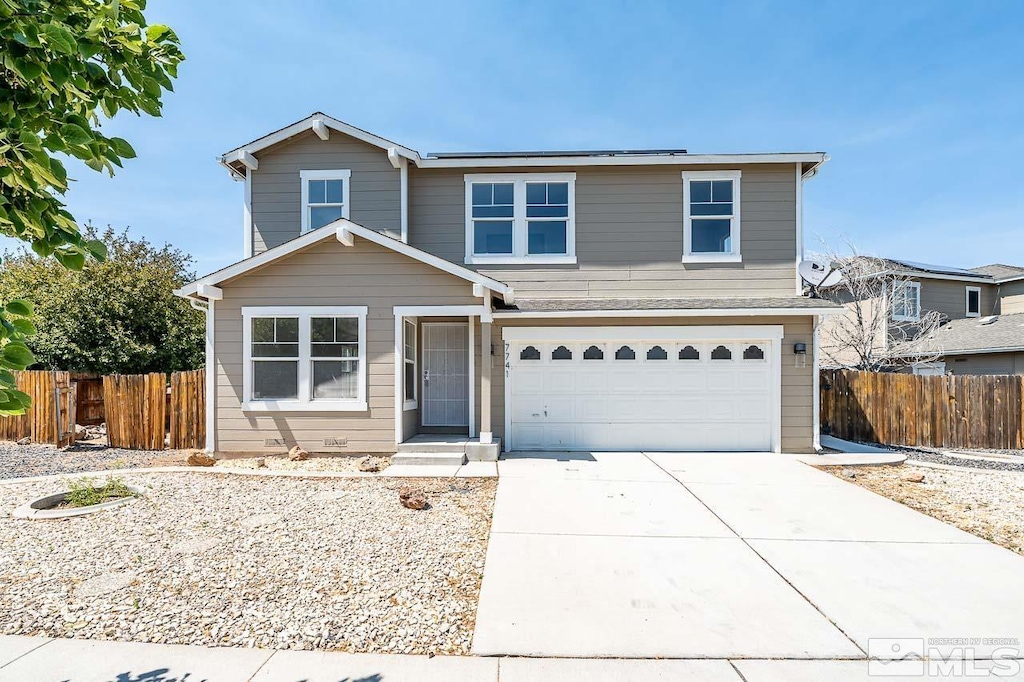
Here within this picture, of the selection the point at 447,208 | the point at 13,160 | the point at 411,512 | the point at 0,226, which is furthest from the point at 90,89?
the point at 447,208

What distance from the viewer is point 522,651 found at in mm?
3258

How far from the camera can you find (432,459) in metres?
8.69

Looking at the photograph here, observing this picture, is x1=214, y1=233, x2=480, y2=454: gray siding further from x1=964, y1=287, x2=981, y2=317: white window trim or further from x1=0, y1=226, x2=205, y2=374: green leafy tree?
x1=964, y1=287, x2=981, y2=317: white window trim

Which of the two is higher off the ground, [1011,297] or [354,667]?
[1011,297]

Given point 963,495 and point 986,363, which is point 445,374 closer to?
point 963,495

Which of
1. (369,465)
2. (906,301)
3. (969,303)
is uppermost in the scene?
(969,303)

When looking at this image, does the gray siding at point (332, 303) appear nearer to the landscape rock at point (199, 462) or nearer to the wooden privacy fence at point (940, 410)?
the landscape rock at point (199, 462)

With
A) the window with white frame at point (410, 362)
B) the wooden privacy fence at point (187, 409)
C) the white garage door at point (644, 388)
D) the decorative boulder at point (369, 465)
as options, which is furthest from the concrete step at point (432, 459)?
the wooden privacy fence at point (187, 409)

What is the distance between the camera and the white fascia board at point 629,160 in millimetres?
10258

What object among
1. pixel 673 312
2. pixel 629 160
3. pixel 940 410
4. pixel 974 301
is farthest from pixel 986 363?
pixel 629 160

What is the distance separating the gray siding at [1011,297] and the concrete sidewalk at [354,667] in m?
24.4

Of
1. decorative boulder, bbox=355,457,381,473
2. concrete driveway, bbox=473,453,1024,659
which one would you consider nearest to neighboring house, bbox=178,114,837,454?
decorative boulder, bbox=355,457,381,473

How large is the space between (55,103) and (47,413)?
481 inches

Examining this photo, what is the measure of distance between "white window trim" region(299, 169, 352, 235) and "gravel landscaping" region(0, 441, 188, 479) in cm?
515
